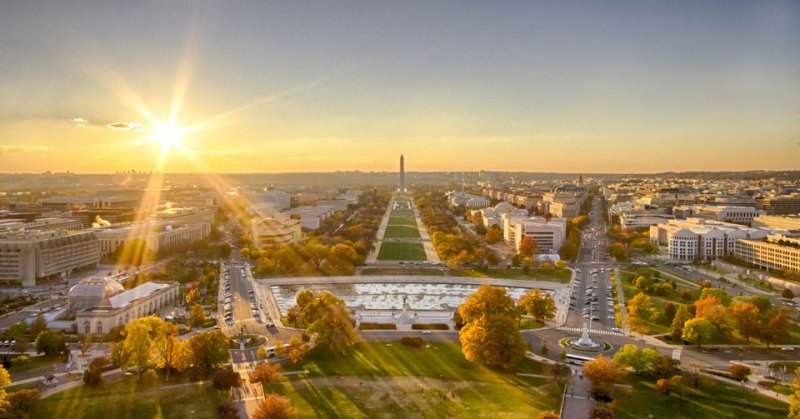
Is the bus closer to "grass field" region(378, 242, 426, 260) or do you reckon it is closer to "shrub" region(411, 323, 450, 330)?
"shrub" region(411, 323, 450, 330)

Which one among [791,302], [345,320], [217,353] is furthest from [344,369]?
[791,302]

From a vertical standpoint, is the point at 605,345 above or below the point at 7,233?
below

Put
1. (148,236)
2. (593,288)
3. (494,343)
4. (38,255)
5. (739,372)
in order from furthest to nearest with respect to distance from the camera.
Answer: (148,236) < (38,255) < (593,288) < (494,343) < (739,372)

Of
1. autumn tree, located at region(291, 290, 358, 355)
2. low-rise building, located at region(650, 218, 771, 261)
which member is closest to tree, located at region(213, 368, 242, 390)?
autumn tree, located at region(291, 290, 358, 355)

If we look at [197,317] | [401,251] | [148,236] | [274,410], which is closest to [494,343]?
[274,410]

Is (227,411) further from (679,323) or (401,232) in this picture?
(401,232)

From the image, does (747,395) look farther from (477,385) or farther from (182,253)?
(182,253)

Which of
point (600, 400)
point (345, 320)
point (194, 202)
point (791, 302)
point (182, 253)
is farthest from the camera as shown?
point (194, 202)
